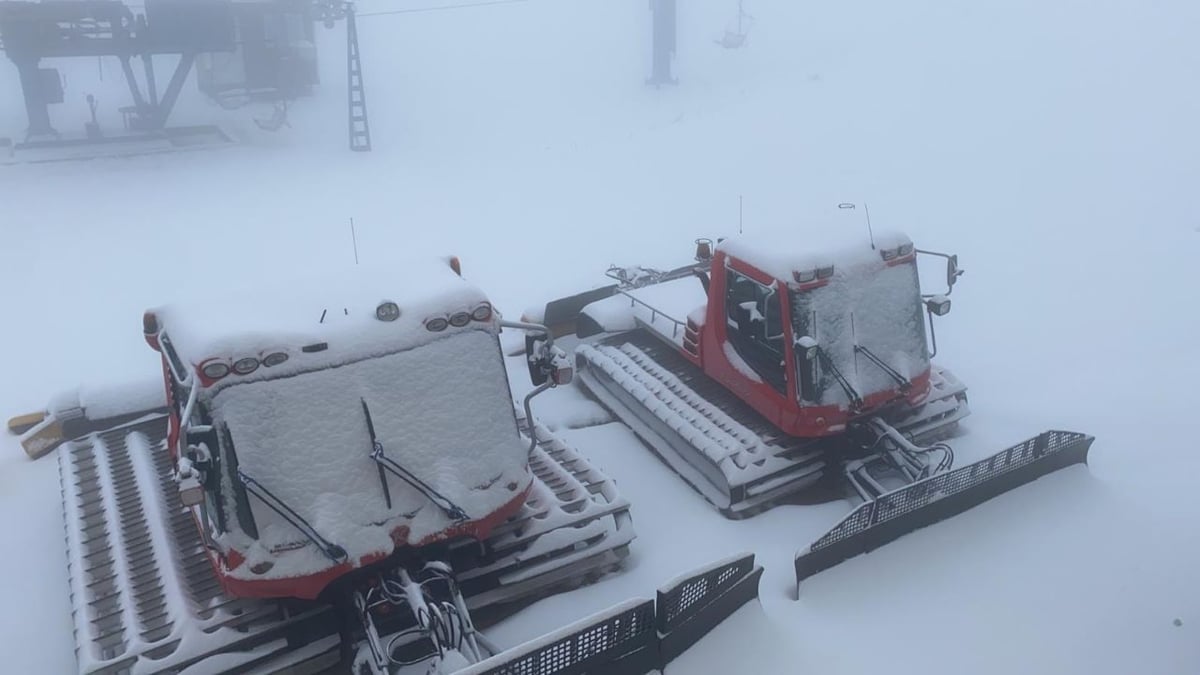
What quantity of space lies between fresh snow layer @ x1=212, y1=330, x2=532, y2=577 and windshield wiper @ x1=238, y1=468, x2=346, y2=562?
0.13 feet

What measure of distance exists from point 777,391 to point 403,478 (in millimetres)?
3203

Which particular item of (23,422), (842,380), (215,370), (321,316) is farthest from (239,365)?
(23,422)

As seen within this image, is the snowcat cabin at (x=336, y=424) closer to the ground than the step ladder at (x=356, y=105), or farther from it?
closer to the ground

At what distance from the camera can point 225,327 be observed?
17.5 feet

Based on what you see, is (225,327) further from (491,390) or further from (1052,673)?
(1052,673)

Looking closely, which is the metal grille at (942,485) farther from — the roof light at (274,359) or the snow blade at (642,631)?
the roof light at (274,359)

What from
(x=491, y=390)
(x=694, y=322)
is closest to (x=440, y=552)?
(x=491, y=390)

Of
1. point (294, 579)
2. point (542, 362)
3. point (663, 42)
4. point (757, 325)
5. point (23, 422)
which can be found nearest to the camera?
point (294, 579)

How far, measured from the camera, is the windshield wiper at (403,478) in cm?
541

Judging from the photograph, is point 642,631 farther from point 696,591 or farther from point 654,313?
point 654,313

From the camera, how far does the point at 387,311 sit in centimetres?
550

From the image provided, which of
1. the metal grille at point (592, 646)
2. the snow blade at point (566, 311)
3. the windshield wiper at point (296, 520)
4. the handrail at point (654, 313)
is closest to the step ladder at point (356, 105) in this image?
the snow blade at point (566, 311)

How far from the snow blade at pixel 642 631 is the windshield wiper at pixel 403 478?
102 cm

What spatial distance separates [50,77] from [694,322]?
1962 cm
